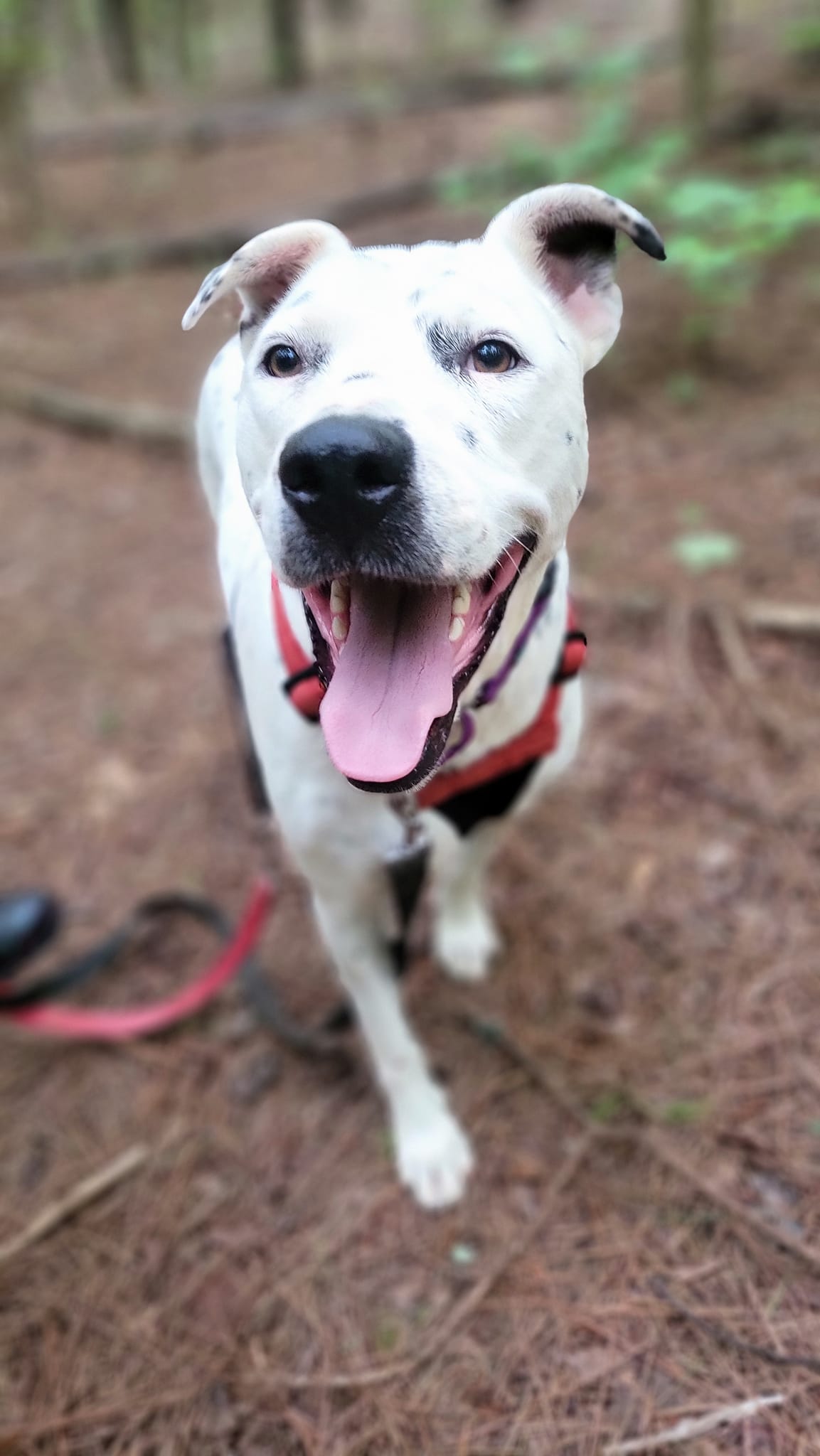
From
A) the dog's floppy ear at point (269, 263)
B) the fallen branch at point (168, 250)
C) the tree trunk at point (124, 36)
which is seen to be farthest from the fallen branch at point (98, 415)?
the tree trunk at point (124, 36)

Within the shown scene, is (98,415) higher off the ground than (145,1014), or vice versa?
(98,415)

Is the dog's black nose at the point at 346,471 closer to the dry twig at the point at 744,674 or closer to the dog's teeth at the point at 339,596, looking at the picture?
the dog's teeth at the point at 339,596

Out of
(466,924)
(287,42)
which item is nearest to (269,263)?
(466,924)

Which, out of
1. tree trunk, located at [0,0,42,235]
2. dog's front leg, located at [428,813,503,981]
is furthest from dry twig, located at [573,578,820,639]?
tree trunk, located at [0,0,42,235]

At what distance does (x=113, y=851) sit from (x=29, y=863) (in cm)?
34

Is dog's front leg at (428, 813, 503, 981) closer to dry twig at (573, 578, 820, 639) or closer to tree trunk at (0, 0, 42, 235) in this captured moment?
dry twig at (573, 578, 820, 639)

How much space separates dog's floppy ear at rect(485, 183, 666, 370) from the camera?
5.79 feet

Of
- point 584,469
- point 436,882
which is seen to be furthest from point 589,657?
point 584,469

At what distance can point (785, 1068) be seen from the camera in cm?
264

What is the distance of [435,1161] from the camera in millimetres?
2568

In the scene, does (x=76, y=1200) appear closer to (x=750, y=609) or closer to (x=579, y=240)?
(x=579, y=240)

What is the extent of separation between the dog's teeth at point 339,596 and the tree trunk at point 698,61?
7831 millimetres

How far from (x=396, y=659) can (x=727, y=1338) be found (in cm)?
173

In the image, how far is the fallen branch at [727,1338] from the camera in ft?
6.60
